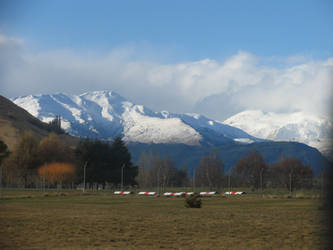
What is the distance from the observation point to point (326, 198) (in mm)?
3789

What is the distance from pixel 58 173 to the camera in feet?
285

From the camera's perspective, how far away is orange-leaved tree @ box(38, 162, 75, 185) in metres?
85.9

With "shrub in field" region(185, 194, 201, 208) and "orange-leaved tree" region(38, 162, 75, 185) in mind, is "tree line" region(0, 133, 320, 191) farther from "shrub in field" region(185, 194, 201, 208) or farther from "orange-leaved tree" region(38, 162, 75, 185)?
"shrub in field" region(185, 194, 201, 208)

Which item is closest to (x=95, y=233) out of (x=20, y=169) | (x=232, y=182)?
(x=20, y=169)

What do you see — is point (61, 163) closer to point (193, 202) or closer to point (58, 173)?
point (58, 173)

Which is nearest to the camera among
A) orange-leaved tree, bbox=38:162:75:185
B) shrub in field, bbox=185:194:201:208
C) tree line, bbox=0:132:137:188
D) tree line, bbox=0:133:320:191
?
shrub in field, bbox=185:194:201:208

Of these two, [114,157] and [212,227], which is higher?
[114,157]

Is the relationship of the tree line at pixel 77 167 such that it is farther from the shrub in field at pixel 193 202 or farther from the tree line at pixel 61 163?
the shrub in field at pixel 193 202

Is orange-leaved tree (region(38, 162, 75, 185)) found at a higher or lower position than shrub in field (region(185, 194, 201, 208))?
higher

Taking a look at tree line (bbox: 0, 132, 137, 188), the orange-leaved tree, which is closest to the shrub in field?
tree line (bbox: 0, 132, 137, 188)

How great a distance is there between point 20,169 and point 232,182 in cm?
→ 5083

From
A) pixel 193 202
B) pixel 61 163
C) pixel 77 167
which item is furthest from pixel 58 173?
pixel 193 202

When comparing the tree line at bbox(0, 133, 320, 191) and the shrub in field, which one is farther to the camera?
the tree line at bbox(0, 133, 320, 191)

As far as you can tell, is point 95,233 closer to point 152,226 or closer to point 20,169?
point 152,226
